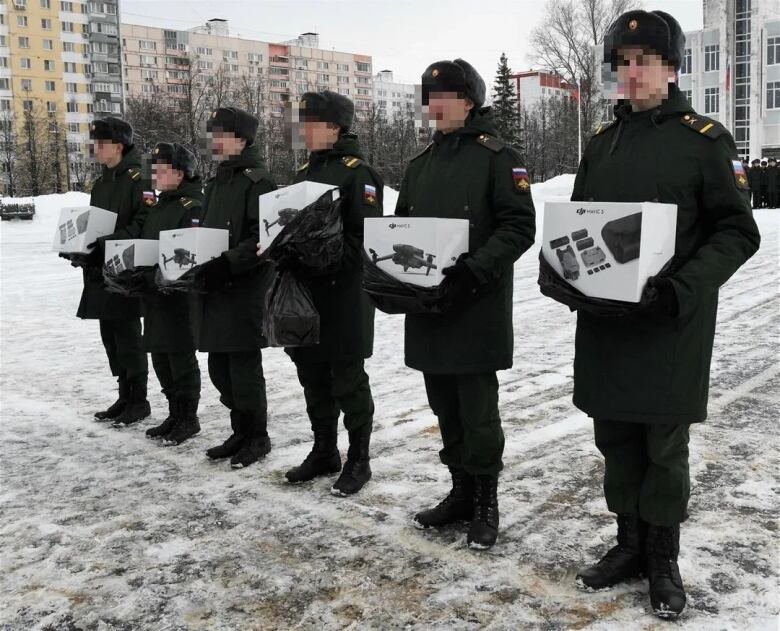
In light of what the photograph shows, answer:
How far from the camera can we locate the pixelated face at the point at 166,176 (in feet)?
17.2

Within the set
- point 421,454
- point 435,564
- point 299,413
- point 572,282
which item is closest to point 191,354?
point 299,413

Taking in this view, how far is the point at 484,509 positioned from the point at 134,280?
289cm

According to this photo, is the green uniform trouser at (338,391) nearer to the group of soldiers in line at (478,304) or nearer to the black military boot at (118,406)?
the group of soldiers in line at (478,304)

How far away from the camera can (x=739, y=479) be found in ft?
13.6

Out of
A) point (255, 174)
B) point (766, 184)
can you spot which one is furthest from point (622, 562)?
point (766, 184)

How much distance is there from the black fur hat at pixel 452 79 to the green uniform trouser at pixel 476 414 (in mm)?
1281

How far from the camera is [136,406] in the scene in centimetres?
580

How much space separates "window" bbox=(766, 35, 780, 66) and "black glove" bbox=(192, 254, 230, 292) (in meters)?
62.5

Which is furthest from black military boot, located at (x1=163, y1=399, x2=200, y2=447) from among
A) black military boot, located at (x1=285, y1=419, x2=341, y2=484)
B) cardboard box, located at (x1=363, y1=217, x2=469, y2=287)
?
cardboard box, located at (x1=363, y1=217, x2=469, y2=287)

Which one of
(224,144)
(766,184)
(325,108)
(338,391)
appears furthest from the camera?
(766,184)

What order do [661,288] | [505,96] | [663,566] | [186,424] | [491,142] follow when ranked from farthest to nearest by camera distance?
[505,96], [186,424], [491,142], [663,566], [661,288]

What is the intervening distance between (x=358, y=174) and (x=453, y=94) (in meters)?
0.86

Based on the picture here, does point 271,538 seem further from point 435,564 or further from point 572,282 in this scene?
point 572,282

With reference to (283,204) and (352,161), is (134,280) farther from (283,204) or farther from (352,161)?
(352,161)
